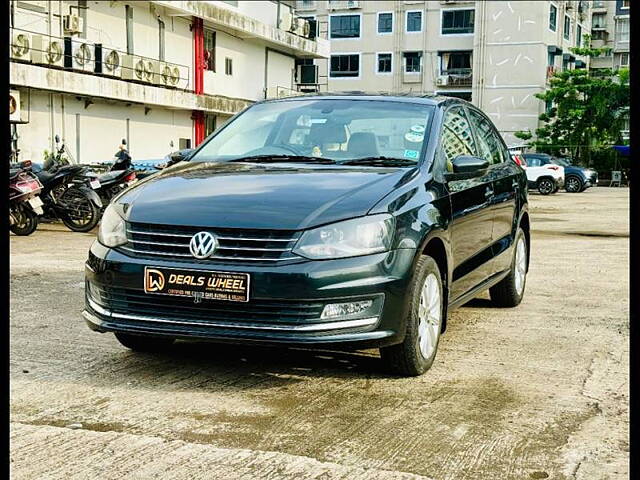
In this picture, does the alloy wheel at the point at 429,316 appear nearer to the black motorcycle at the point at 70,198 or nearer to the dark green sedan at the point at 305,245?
the dark green sedan at the point at 305,245

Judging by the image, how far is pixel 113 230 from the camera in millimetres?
4750

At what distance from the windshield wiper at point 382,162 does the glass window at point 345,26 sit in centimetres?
5704

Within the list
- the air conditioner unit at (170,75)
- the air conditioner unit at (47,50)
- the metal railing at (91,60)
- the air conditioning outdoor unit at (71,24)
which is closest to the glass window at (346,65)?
the metal railing at (91,60)

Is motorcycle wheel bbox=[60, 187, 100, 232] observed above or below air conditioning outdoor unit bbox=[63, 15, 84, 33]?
below

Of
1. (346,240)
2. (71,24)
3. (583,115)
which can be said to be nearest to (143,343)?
(346,240)

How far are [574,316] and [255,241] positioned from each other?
3429 millimetres

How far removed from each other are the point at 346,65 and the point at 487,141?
55.6 meters

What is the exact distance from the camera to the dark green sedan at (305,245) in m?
4.33

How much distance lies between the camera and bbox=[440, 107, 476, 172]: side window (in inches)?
219

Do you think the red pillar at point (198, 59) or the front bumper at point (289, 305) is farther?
A: the red pillar at point (198, 59)

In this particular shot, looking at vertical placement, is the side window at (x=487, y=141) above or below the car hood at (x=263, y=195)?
above

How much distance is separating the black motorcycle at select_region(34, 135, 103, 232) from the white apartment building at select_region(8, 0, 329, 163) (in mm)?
9372

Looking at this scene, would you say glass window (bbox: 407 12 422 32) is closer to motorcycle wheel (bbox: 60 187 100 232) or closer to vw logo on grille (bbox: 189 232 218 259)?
motorcycle wheel (bbox: 60 187 100 232)

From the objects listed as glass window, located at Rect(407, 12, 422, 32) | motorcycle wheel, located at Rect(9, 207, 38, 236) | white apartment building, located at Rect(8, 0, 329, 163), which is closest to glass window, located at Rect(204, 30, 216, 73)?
white apartment building, located at Rect(8, 0, 329, 163)
